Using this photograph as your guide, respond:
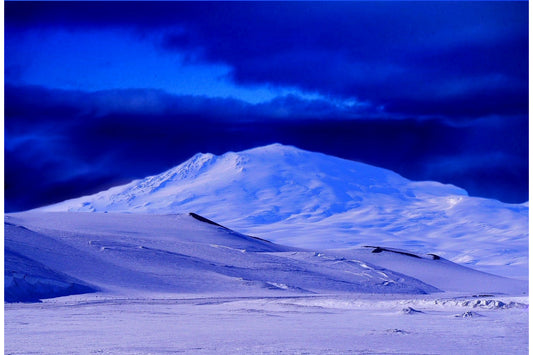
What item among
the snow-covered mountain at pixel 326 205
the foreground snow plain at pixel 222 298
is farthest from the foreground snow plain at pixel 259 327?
the snow-covered mountain at pixel 326 205

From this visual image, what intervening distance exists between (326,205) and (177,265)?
66.3m

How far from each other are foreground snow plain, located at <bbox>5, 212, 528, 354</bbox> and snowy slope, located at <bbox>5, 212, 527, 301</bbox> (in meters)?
0.08

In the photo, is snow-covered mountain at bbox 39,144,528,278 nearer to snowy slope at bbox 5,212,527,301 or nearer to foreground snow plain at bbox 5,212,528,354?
snowy slope at bbox 5,212,527,301

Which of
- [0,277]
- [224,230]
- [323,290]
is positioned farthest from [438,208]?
[0,277]

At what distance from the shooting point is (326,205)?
9369 cm

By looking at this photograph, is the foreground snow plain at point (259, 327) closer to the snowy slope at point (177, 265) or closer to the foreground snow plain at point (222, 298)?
the foreground snow plain at point (222, 298)

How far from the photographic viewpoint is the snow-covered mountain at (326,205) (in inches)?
2985

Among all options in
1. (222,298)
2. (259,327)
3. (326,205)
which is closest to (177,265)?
(222,298)

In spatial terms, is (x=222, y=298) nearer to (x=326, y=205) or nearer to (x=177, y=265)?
(x=177, y=265)

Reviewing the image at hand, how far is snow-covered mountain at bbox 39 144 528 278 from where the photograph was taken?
75812 mm

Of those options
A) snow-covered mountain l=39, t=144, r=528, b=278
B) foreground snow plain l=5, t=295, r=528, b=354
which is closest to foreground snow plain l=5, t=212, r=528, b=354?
foreground snow plain l=5, t=295, r=528, b=354

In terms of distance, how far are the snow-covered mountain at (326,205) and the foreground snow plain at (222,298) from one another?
3032 centimetres

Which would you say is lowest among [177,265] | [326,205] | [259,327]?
[259,327]

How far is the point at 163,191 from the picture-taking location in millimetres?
105688
